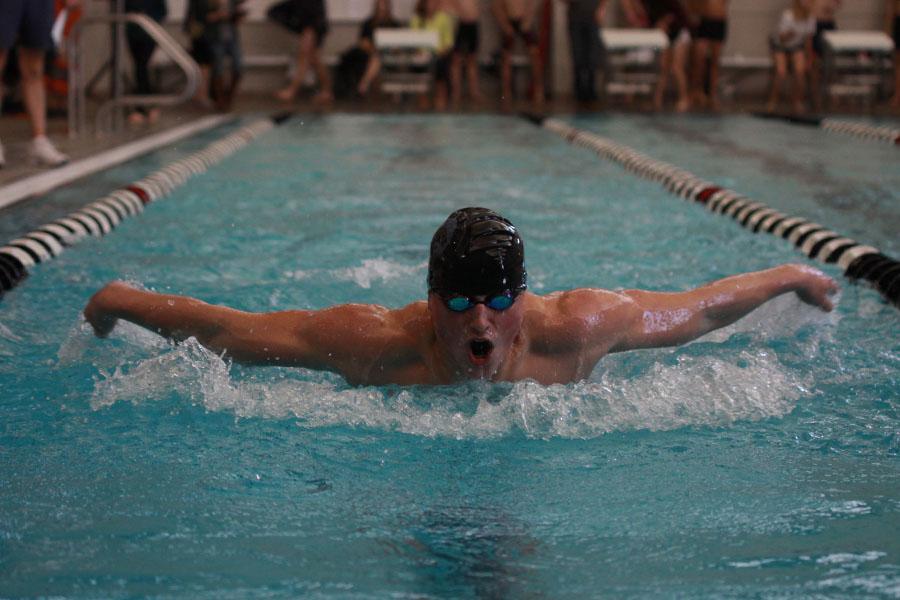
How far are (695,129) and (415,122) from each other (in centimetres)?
284

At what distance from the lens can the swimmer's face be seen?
2.64 meters

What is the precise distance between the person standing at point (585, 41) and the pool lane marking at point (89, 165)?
4.47 m

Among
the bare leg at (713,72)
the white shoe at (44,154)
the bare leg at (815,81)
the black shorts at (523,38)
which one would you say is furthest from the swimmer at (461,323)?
the black shorts at (523,38)

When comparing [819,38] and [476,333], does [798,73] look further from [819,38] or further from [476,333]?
[476,333]

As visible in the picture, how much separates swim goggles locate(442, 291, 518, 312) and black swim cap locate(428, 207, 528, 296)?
11 mm

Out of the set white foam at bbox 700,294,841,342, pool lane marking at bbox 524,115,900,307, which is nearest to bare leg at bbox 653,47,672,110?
pool lane marking at bbox 524,115,900,307

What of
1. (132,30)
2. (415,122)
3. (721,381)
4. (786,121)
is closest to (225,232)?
(721,381)

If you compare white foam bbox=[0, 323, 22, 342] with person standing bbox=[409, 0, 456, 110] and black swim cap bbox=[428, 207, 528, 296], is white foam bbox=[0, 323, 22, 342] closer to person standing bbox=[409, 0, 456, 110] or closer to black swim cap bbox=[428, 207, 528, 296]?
black swim cap bbox=[428, 207, 528, 296]

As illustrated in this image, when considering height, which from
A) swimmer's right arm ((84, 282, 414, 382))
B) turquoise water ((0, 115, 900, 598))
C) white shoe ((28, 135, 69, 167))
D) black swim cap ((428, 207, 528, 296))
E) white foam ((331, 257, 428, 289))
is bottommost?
turquoise water ((0, 115, 900, 598))

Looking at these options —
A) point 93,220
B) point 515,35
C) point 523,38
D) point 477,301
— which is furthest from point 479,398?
point 515,35

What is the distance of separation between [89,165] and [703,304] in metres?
5.13

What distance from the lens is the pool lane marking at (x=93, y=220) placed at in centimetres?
450

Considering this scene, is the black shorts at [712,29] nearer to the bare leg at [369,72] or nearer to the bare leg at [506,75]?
the bare leg at [506,75]

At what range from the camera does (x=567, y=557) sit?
2.16 m
